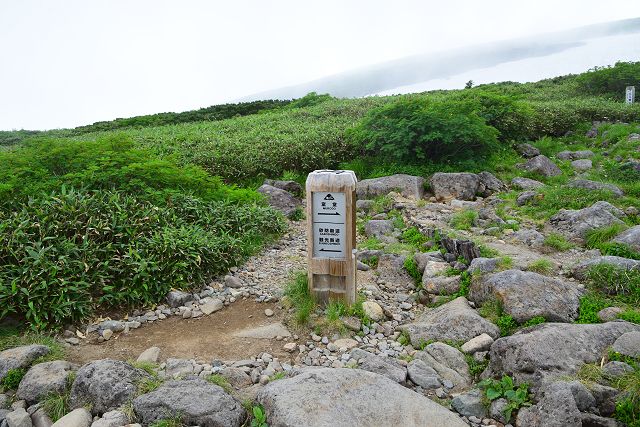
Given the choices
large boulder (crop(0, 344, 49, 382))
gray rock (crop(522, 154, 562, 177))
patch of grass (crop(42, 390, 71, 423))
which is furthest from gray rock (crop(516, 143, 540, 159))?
patch of grass (crop(42, 390, 71, 423))

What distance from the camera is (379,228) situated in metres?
8.41

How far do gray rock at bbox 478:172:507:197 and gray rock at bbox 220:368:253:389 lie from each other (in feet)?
27.4

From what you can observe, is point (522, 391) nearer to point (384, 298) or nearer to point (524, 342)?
point (524, 342)

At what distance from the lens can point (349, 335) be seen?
523 centimetres

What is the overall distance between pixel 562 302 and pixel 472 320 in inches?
37.7

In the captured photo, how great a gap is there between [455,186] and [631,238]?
452 centimetres

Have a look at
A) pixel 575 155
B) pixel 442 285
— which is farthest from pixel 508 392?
pixel 575 155

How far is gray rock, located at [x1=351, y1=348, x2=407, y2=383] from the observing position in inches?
167

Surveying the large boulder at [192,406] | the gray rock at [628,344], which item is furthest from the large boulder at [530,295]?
the large boulder at [192,406]

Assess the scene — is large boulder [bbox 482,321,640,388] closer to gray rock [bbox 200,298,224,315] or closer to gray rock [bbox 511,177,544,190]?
gray rock [bbox 200,298,224,315]

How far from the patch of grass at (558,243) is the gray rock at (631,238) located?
594 mm

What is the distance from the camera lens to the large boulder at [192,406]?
3.65 m

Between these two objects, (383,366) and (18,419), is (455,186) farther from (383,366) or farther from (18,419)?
(18,419)

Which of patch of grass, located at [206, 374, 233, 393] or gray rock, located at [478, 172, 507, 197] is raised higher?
gray rock, located at [478, 172, 507, 197]
